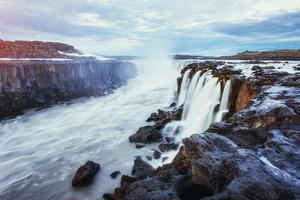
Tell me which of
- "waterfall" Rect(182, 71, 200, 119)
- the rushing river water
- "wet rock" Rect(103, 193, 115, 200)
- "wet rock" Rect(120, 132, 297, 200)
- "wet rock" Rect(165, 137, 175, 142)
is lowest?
the rushing river water

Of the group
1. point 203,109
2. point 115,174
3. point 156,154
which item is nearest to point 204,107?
point 203,109

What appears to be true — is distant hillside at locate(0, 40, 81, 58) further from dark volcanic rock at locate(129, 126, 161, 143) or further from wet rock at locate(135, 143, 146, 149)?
wet rock at locate(135, 143, 146, 149)

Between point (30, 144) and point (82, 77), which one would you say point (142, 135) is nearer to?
point (30, 144)

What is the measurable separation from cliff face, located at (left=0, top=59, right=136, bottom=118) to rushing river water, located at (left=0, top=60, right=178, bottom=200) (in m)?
3.78

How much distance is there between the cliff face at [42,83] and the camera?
129 feet

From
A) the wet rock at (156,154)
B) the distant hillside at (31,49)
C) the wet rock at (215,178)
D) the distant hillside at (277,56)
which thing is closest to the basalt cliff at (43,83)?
the distant hillside at (31,49)

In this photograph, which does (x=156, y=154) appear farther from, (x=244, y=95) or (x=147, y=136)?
(x=244, y=95)

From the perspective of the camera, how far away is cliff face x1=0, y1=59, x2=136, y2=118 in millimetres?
39219

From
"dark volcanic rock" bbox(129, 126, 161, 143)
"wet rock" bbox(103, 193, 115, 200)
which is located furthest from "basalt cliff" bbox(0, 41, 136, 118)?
"wet rock" bbox(103, 193, 115, 200)

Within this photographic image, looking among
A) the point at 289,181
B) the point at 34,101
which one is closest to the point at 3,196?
the point at 289,181

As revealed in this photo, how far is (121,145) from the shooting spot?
23.1 metres

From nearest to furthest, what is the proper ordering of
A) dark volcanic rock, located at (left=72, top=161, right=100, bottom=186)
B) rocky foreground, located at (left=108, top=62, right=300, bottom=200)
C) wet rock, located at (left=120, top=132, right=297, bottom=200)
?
wet rock, located at (left=120, top=132, right=297, bottom=200) < rocky foreground, located at (left=108, top=62, right=300, bottom=200) < dark volcanic rock, located at (left=72, top=161, right=100, bottom=186)

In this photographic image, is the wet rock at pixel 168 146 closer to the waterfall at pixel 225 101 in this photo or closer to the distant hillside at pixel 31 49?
the waterfall at pixel 225 101

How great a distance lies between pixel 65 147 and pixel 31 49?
7013cm
